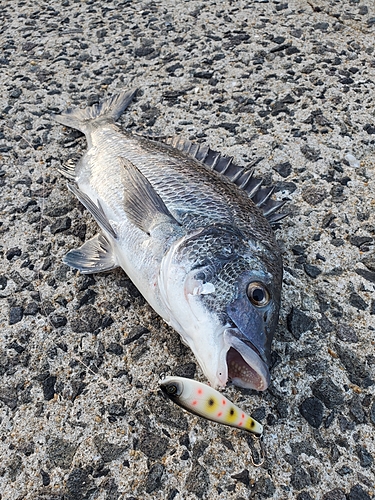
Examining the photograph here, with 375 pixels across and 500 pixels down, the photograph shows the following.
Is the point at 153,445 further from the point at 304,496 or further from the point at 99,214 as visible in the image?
the point at 99,214

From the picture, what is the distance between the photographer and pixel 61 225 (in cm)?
309

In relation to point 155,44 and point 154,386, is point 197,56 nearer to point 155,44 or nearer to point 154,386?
point 155,44

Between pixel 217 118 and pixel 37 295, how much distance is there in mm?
2154

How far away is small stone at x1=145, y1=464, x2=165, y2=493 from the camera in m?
1.97

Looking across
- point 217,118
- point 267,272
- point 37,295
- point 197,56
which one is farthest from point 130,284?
point 197,56

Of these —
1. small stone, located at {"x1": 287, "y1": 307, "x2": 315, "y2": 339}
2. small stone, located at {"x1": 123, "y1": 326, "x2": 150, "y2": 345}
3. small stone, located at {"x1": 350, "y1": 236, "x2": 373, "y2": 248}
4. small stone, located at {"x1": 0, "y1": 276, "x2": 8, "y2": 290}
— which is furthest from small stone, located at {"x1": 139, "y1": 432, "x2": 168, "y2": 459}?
small stone, located at {"x1": 350, "y1": 236, "x2": 373, "y2": 248}

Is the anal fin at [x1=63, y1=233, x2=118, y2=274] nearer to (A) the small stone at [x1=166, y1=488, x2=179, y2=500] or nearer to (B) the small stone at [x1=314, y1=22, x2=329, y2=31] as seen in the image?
(A) the small stone at [x1=166, y1=488, x2=179, y2=500]

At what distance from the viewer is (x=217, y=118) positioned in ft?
12.8

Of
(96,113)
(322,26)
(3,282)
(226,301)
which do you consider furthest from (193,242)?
(322,26)

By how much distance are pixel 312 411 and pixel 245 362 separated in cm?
50

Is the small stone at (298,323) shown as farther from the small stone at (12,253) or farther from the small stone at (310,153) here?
the small stone at (12,253)

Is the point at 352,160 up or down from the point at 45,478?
up

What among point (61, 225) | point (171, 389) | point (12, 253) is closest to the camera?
point (171, 389)

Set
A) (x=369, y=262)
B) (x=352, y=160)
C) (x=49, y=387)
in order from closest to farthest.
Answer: (x=49, y=387), (x=369, y=262), (x=352, y=160)
